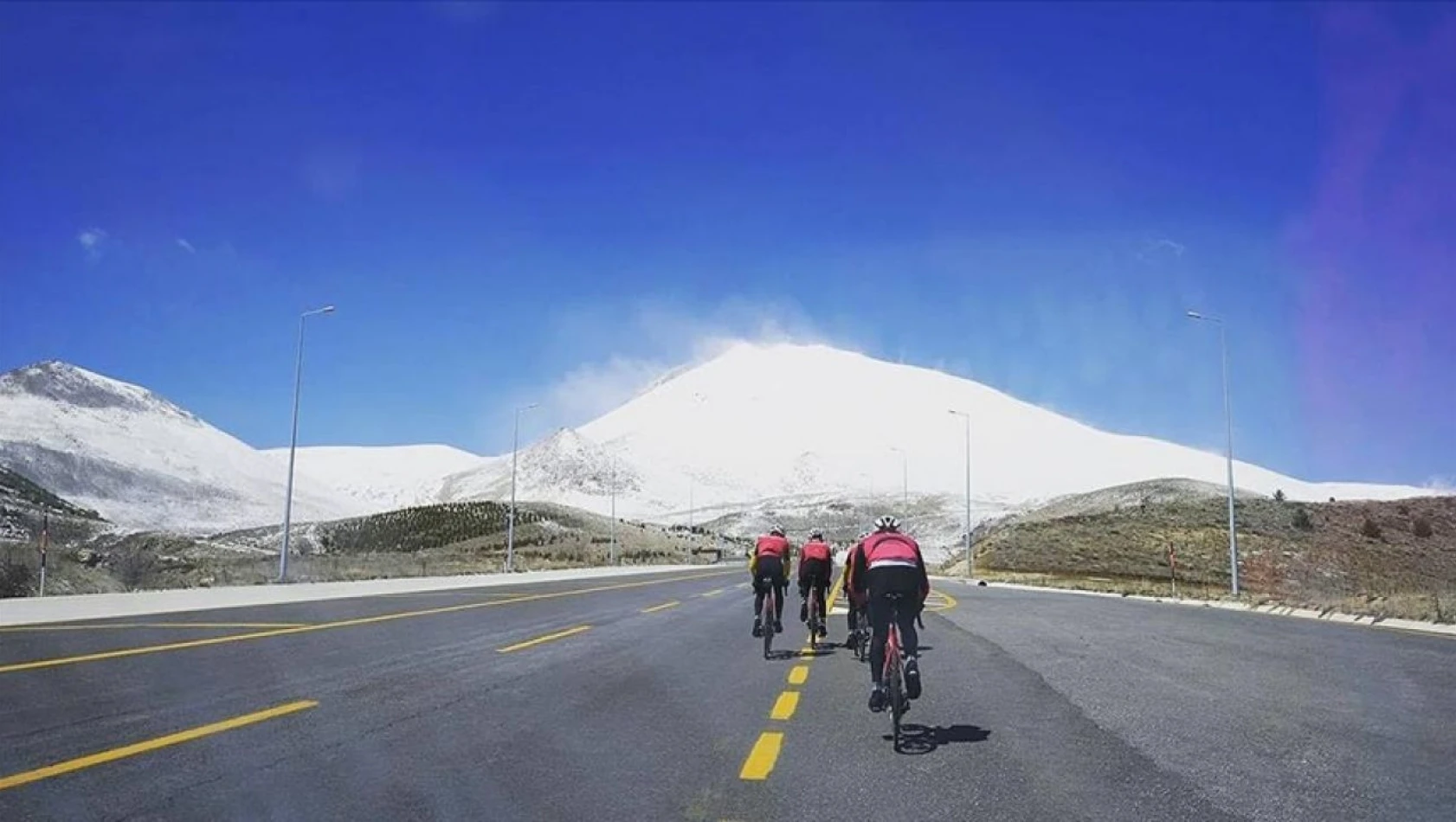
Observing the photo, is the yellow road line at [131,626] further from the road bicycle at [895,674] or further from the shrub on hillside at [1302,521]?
the shrub on hillside at [1302,521]

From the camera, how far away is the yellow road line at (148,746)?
7.02 metres

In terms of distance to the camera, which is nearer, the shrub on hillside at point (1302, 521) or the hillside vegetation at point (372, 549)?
the hillside vegetation at point (372, 549)

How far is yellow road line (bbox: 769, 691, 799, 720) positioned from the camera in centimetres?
1020

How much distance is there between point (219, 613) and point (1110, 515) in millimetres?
72627

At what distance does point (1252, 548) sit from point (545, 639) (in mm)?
58419

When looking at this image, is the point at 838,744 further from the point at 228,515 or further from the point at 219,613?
the point at 228,515

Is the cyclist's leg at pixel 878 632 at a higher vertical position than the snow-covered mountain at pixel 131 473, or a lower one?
lower

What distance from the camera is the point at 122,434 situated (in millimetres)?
190250

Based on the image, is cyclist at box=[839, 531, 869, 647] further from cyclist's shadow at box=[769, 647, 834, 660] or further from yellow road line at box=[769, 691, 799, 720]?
yellow road line at box=[769, 691, 799, 720]

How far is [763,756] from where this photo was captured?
8172 mm

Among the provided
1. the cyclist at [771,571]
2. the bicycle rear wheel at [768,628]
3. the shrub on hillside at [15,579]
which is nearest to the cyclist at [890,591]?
the bicycle rear wheel at [768,628]

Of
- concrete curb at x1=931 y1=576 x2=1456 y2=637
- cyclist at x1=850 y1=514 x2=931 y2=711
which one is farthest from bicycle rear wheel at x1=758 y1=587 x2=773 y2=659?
concrete curb at x1=931 y1=576 x2=1456 y2=637

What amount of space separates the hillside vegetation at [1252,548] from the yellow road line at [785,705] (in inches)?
1273

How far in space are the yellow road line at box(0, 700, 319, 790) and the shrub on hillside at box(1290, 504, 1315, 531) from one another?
73.4 meters
